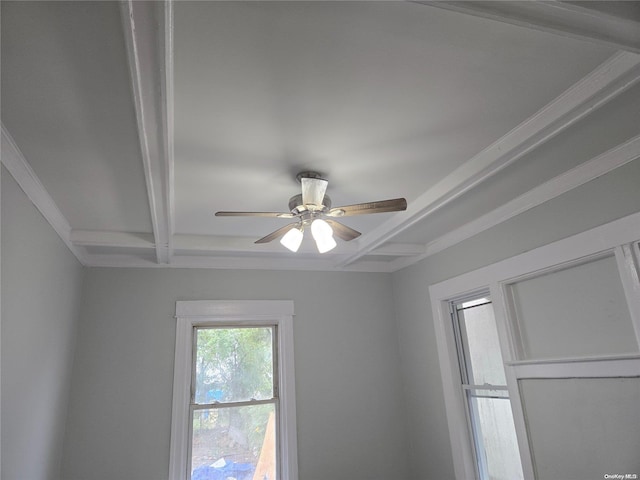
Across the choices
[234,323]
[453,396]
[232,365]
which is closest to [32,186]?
[234,323]

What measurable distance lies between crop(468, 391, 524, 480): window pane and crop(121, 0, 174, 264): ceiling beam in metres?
2.57

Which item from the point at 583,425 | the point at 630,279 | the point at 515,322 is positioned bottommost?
the point at 583,425

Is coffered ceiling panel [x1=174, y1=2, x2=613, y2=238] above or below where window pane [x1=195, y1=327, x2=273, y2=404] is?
above

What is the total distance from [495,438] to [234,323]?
2.17 meters

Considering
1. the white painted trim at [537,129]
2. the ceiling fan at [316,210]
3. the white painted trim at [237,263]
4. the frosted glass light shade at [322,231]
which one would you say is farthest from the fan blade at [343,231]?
the white painted trim at [237,263]

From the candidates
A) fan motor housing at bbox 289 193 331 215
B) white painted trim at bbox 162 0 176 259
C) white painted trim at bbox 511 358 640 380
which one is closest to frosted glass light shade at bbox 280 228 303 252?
fan motor housing at bbox 289 193 331 215

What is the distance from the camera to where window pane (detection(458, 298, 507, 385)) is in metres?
2.88

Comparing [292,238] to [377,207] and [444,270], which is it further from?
[444,270]

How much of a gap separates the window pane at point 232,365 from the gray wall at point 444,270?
1283 mm

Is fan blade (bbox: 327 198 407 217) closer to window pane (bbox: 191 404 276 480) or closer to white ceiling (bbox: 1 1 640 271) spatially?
white ceiling (bbox: 1 1 640 271)

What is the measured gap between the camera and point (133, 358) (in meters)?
3.16

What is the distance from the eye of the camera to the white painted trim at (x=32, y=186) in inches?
68.7

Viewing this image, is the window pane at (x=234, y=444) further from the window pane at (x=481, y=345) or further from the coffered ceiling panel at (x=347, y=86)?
the coffered ceiling panel at (x=347, y=86)

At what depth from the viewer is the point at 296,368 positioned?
350 cm
